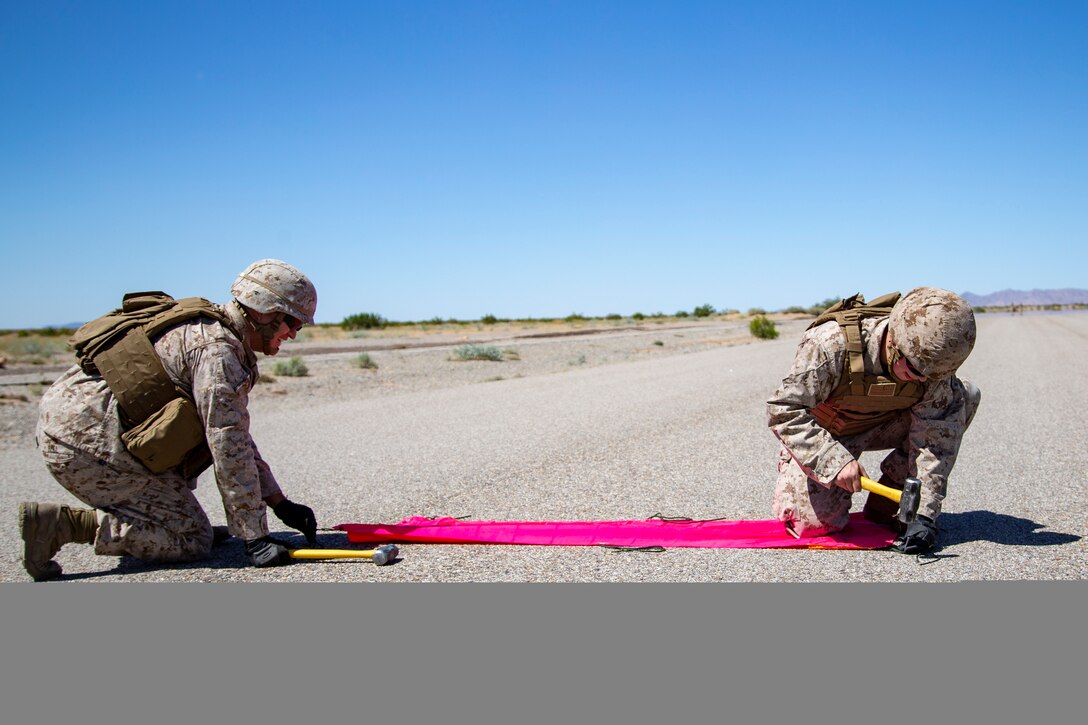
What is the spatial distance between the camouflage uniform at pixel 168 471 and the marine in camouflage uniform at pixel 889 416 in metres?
2.99

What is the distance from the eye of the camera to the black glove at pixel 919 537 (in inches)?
171

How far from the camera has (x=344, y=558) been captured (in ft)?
14.8

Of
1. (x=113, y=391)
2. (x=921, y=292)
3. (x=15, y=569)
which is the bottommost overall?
(x=15, y=569)

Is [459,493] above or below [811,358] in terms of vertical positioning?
below

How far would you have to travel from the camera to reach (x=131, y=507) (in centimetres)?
454

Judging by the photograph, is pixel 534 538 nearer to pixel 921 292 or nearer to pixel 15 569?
pixel 921 292

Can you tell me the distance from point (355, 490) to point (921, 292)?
4582 mm

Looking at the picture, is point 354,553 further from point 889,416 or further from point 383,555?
point 889,416

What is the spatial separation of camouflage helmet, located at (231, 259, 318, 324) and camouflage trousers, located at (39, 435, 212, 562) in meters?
1.13

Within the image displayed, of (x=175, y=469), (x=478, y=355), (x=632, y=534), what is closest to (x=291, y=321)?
(x=175, y=469)

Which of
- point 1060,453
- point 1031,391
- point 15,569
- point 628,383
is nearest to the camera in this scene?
point 15,569

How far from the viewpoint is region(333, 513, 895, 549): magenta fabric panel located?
183 inches

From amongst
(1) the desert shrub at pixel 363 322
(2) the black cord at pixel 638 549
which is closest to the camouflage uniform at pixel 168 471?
(2) the black cord at pixel 638 549

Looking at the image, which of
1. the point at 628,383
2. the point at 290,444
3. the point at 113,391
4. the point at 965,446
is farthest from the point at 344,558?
the point at 628,383
